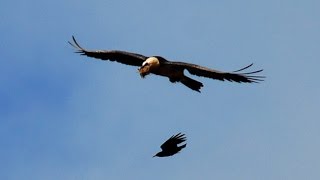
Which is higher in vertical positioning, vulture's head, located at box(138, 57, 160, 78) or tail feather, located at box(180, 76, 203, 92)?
vulture's head, located at box(138, 57, 160, 78)

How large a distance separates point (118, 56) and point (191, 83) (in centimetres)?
301

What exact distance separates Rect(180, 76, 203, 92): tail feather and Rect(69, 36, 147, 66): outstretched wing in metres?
1.67

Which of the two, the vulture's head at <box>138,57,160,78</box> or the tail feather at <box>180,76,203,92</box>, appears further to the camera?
the tail feather at <box>180,76,203,92</box>

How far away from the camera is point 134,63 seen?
3841 cm

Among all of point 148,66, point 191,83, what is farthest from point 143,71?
point 191,83

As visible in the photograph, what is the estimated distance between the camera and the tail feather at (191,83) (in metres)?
37.0

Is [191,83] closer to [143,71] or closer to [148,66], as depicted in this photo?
[148,66]

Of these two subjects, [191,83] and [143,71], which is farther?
[191,83]

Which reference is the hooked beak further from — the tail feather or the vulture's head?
the tail feather

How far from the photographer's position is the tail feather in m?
37.0

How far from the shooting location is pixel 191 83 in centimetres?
3709

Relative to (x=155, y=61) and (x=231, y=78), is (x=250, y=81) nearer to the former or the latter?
(x=231, y=78)

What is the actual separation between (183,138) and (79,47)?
482 cm

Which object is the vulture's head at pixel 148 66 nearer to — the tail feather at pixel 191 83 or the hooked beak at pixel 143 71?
the hooked beak at pixel 143 71
